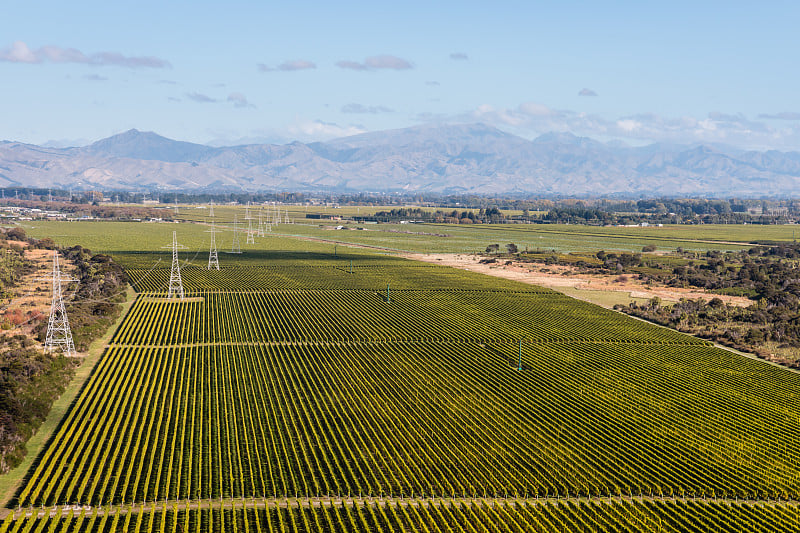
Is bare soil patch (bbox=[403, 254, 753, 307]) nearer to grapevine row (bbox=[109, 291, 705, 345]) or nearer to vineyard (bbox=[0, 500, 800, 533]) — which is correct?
grapevine row (bbox=[109, 291, 705, 345])

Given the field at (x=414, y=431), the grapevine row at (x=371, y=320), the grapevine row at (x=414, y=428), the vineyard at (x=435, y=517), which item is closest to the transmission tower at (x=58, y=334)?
the grapevine row at (x=414, y=428)

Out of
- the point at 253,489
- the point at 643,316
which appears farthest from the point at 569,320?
the point at 253,489

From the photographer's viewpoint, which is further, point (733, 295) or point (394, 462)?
point (733, 295)

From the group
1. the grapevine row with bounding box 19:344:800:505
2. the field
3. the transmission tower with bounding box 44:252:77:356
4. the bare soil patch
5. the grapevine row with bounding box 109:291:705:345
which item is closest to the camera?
the field

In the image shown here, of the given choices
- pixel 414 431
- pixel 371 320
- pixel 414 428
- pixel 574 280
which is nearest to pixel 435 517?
pixel 414 431

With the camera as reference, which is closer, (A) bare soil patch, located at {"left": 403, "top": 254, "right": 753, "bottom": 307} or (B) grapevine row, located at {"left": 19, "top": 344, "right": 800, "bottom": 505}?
(B) grapevine row, located at {"left": 19, "top": 344, "right": 800, "bottom": 505}

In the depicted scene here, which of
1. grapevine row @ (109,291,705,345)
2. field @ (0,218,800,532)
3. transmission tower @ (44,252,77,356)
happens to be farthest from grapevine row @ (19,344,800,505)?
grapevine row @ (109,291,705,345)

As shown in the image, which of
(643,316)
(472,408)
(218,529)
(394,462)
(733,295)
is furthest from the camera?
(733,295)

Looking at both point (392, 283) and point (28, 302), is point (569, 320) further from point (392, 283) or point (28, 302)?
point (28, 302)
